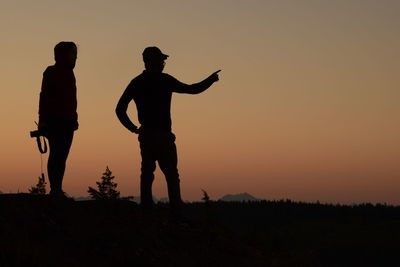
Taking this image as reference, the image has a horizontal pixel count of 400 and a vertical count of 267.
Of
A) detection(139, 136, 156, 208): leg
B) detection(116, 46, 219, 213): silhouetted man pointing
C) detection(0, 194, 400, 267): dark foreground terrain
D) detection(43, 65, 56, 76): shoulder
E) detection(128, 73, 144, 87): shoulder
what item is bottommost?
detection(0, 194, 400, 267): dark foreground terrain

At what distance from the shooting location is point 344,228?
71062mm

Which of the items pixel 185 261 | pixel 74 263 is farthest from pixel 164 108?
pixel 74 263

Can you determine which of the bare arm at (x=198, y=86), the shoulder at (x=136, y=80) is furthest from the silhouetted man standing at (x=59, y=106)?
the bare arm at (x=198, y=86)

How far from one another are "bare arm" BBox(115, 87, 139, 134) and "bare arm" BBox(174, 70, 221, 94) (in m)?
0.87

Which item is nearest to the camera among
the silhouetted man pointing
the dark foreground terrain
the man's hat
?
the dark foreground terrain

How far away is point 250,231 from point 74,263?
5.28m

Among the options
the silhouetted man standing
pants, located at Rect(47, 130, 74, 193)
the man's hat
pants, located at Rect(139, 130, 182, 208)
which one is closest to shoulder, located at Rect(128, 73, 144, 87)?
the man's hat

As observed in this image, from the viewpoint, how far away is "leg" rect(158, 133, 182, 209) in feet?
40.6

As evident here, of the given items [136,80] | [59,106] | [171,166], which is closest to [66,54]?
[59,106]

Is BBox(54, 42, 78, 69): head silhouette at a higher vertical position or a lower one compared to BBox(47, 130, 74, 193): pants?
higher

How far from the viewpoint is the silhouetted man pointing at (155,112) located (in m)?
12.2

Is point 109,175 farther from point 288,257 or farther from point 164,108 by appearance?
point 288,257

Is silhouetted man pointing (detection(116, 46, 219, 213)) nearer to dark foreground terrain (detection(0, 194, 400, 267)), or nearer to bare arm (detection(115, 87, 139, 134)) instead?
bare arm (detection(115, 87, 139, 134))

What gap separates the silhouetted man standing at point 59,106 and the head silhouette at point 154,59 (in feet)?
4.14
